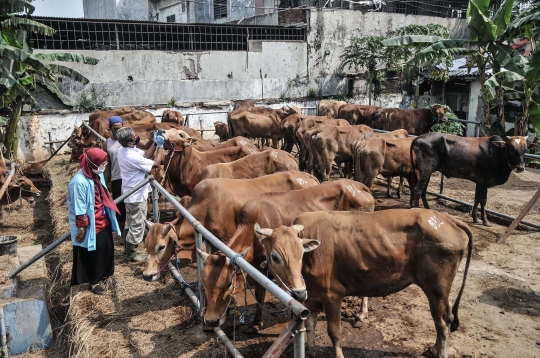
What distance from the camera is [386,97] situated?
82.3 feet

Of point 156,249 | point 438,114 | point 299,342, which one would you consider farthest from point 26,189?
point 438,114

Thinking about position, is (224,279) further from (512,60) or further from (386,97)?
(386,97)

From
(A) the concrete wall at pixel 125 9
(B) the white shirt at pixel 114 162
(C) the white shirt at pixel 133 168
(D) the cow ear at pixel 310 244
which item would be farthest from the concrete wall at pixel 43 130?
(A) the concrete wall at pixel 125 9

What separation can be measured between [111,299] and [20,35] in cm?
1199

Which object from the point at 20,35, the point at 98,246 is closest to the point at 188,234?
the point at 98,246

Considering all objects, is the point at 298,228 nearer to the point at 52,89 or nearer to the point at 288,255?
the point at 288,255

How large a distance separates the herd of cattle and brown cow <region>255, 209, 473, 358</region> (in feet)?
0.03

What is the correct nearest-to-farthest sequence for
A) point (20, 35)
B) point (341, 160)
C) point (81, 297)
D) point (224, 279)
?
point (224, 279)
point (81, 297)
point (341, 160)
point (20, 35)

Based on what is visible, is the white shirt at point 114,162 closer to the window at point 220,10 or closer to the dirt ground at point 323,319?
the dirt ground at point 323,319

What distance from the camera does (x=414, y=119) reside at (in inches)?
658

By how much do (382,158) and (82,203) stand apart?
677cm

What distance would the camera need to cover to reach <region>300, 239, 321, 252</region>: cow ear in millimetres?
4629

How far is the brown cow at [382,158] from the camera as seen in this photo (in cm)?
1065

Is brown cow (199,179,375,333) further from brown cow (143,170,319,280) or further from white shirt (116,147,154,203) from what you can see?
white shirt (116,147,154,203)
